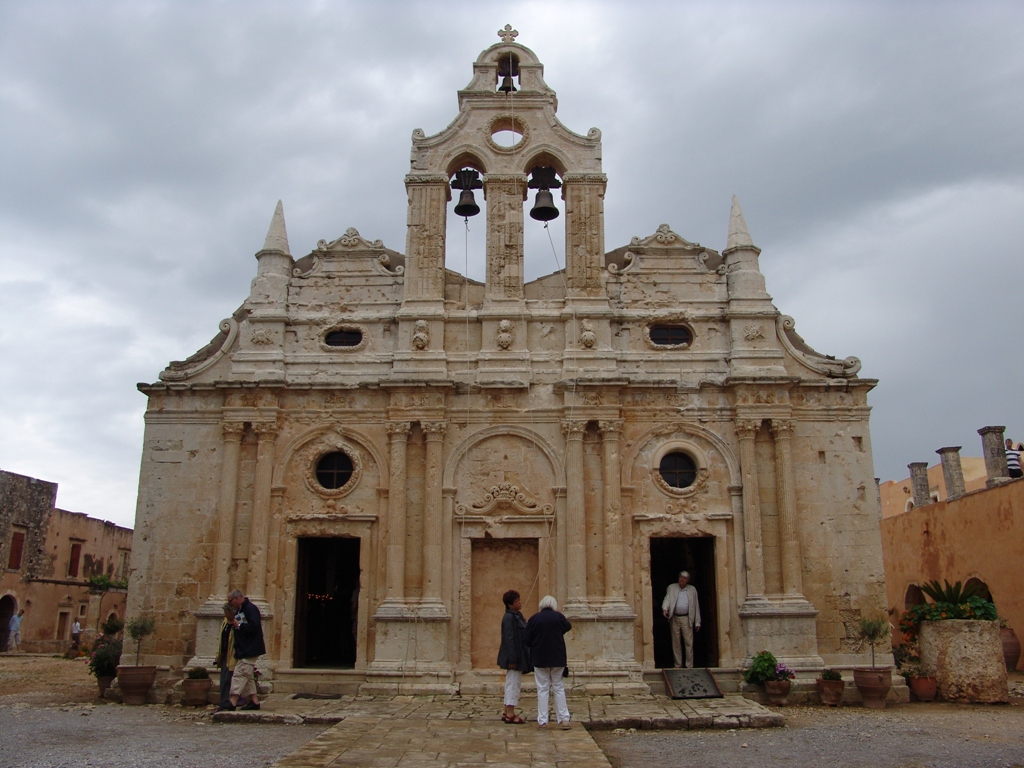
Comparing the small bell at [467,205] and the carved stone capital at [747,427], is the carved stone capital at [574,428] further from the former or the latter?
the small bell at [467,205]

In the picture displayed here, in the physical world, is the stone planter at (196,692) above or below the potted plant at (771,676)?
below

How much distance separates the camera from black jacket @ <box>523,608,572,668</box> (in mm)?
10336

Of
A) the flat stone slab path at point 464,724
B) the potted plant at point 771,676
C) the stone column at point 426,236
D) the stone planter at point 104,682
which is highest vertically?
the stone column at point 426,236

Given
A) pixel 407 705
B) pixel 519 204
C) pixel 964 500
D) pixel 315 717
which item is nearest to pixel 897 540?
pixel 964 500

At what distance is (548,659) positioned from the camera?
10.3 metres

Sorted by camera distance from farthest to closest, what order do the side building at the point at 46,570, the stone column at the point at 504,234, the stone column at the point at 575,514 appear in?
the side building at the point at 46,570
the stone column at the point at 504,234
the stone column at the point at 575,514

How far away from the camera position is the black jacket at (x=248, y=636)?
37.8 feet

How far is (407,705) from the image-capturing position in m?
12.8

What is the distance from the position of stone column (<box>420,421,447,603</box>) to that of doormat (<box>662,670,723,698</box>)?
4032 mm

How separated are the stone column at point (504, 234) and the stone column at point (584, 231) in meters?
0.93

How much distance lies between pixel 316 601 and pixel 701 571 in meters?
7.53

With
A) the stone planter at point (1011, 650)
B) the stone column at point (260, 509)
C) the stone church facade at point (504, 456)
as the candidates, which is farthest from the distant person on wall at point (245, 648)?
the stone planter at point (1011, 650)

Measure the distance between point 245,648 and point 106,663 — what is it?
4.73 m

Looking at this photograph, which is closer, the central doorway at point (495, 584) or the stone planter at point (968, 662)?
Result: the stone planter at point (968, 662)
